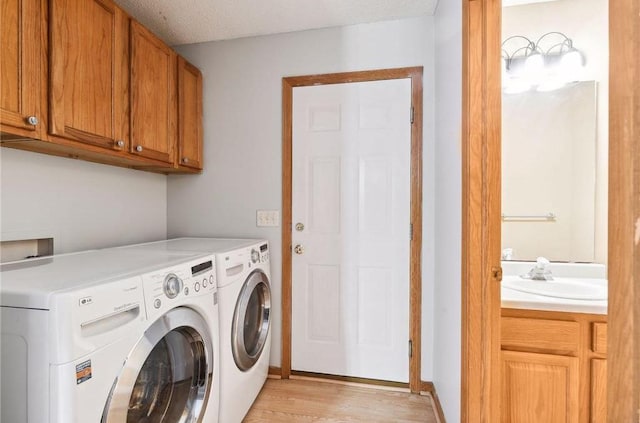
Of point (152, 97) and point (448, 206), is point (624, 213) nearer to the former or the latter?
point (448, 206)

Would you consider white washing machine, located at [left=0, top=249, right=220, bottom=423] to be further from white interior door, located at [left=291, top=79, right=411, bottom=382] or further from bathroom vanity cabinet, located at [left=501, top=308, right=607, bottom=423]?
bathroom vanity cabinet, located at [left=501, top=308, right=607, bottom=423]

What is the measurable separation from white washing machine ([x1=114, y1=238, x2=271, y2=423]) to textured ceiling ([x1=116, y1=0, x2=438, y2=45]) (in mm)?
1420

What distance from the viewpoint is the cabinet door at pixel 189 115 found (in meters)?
2.07

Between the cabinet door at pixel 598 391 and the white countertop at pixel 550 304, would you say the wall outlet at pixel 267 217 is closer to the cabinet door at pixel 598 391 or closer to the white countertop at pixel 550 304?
the white countertop at pixel 550 304

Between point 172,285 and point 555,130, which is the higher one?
point 555,130

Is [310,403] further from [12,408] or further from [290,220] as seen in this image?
[12,408]

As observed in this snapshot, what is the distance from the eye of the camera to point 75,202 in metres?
1.73

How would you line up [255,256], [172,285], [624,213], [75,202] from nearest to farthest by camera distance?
[624,213]
[172,285]
[75,202]
[255,256]

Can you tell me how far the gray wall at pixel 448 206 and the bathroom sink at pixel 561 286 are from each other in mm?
321

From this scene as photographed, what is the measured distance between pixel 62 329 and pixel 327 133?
174cm

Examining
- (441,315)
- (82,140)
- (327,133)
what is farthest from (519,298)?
(82,140)

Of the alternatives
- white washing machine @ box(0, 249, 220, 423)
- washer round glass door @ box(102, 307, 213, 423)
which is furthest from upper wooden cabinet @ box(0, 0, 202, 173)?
washer round glass door @ box(102, 307, 213, 423)

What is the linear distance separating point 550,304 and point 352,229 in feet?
3.70

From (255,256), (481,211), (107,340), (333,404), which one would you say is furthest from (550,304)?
(107,340)
